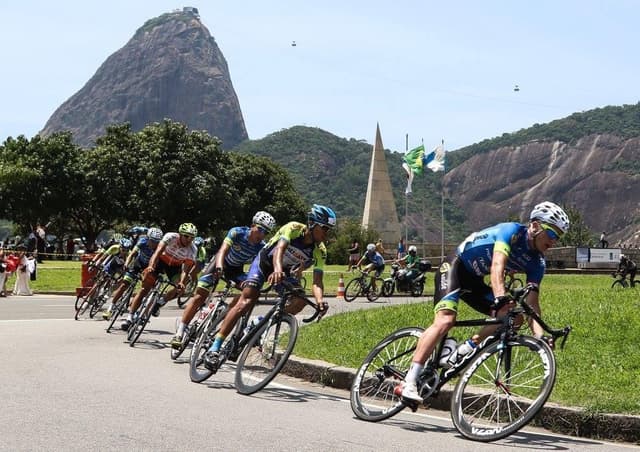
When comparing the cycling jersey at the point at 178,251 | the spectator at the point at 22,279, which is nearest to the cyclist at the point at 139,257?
the cycling jersey at the point at 178,251

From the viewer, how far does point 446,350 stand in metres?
7.43

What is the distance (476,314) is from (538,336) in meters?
8.34

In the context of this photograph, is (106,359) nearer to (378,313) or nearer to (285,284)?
(285,284)

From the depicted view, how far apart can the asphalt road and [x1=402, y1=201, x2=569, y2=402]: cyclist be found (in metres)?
0.69

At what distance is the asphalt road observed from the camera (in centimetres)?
654

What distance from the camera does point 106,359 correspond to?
39.3 ft

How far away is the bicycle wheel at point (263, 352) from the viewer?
9016 millimetres

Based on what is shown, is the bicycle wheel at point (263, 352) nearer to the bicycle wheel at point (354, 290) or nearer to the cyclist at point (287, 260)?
the cyclist at point (287, 260)

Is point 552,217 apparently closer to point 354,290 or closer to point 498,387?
point 498,387

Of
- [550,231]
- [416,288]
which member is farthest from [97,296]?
[416,288]

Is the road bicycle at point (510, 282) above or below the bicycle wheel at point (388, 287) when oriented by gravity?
above

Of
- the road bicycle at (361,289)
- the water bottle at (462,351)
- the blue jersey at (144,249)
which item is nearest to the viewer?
the water bottle at (462,351)

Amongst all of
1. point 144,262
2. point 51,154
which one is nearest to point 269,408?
point 144,262

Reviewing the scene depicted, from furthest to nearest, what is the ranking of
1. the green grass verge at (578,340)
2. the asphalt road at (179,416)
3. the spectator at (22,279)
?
the spectator at (22,279)
the green grass verge at (578,340)
the asphalt road at (179,416)
